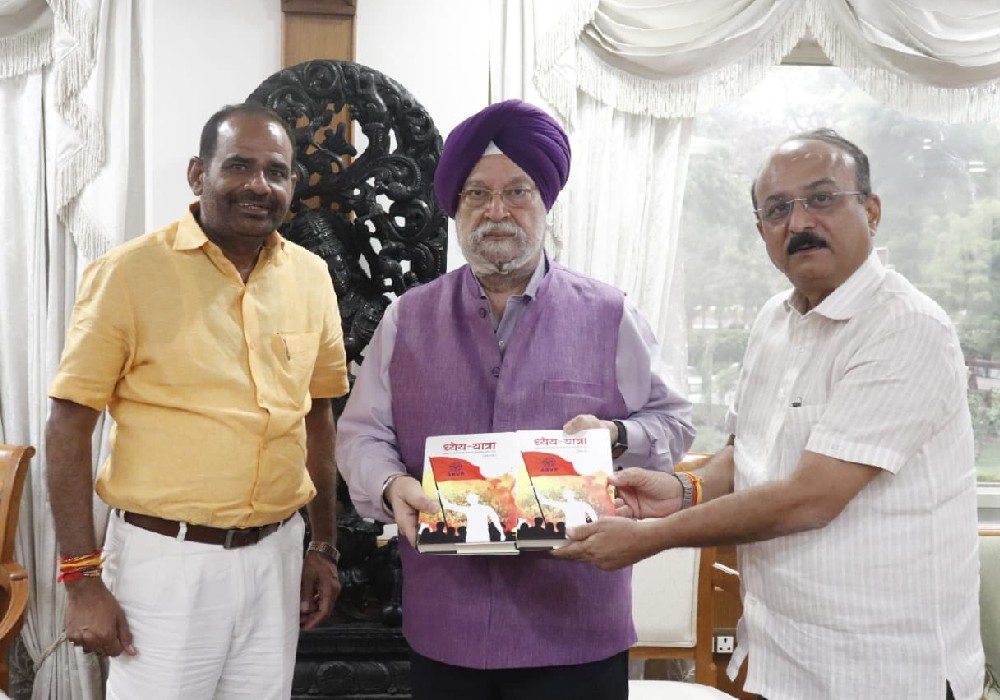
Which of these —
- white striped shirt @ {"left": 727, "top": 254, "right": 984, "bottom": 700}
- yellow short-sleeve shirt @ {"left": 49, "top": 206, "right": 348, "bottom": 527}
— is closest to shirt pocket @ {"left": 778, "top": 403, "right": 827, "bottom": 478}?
white striped shirt @ {"left": 727, "top": 254, "right": 984, "bottom": 700}

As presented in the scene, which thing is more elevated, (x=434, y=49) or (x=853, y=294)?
(x=434, y=49)

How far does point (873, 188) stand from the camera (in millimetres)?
3350

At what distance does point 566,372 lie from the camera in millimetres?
1810

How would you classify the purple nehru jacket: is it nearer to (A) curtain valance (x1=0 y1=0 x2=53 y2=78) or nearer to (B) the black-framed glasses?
(B) the black-framed glasses

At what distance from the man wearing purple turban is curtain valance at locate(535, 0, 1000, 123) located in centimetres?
104

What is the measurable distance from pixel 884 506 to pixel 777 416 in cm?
25

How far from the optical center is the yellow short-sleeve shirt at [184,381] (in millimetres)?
1827

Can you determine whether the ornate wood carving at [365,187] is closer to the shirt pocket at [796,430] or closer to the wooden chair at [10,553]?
the wooden chair at [10,553]

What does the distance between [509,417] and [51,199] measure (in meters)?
2.02

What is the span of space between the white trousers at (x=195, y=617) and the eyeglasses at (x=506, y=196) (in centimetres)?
92

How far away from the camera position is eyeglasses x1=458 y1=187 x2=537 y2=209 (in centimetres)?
187

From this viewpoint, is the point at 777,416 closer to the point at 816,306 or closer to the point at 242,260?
the point at 816,306

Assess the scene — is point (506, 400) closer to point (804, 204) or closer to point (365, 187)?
point (804, 204)

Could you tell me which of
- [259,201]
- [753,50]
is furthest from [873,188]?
[259,201]
